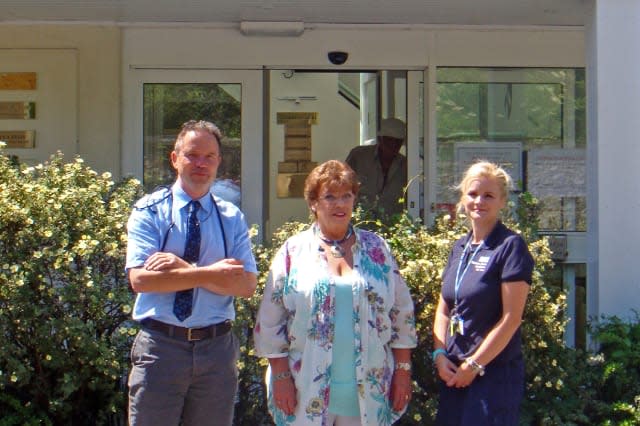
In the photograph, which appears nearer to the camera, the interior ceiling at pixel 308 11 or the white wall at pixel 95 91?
the interior ceiling at pixel 308 11

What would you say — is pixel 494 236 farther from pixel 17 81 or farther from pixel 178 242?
pixel 17 81

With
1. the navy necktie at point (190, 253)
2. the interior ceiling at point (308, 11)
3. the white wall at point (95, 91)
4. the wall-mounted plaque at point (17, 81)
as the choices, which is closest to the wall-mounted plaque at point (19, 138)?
the white wall at point (95, 91)

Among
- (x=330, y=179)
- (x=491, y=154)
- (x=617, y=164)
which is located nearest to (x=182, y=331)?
(x=330, y=179)

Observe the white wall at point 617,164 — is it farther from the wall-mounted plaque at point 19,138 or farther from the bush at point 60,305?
the wall-mounted plaque at point 19,138

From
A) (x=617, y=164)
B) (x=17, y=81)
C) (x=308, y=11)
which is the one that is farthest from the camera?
(x=17, y=81)

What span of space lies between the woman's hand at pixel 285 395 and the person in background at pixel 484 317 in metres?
0.66

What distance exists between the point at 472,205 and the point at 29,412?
2759mm

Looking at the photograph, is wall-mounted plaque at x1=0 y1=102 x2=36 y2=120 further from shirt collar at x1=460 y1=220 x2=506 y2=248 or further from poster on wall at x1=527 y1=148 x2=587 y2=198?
shirt collar at x1=460 y1=220 x2=506 y2=248

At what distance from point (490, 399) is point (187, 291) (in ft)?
4.38

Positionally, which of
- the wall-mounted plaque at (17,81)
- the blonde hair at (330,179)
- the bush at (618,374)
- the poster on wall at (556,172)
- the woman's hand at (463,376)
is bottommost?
the bush at (618,374)

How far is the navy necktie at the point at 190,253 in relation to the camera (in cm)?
351

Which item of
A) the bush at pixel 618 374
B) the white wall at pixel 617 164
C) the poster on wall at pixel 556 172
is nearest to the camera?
the bush at pixel 618 374

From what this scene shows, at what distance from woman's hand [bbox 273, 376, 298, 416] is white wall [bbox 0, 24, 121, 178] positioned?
396 centimetres

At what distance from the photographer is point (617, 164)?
5.46 meters
